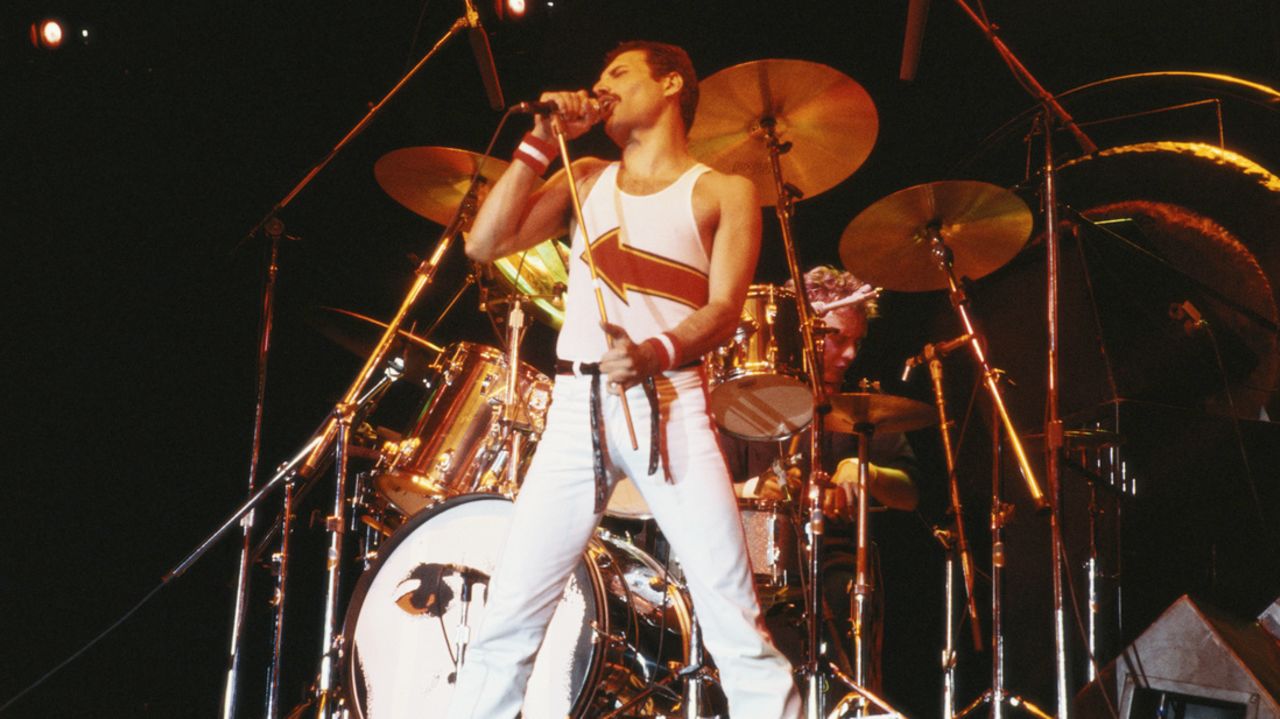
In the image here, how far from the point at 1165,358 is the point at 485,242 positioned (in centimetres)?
390

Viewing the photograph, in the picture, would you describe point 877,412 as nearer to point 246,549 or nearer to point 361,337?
point 361,337

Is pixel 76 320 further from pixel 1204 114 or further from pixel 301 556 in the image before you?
pixel 1204 114

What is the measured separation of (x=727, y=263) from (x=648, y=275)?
23cm

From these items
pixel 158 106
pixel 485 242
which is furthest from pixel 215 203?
pixel 485 242

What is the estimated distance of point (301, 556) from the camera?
623 cm

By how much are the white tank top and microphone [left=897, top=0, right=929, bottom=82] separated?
1357mm

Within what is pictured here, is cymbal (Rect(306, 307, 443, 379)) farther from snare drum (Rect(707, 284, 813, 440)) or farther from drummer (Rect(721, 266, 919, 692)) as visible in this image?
drummer (Rect(721, 266, 919, 692))

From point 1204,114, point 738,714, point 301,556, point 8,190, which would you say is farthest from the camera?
point 301,556

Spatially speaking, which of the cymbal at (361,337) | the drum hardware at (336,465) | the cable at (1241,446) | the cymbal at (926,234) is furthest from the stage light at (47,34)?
the cable at (1241,446)

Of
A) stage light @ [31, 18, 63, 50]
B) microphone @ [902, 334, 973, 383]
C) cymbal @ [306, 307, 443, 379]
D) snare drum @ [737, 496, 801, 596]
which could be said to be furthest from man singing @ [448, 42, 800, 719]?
stage light @ [31, 18, 63, 50]

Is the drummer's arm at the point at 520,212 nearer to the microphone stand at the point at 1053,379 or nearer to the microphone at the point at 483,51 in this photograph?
the microphone at the point at 483,51

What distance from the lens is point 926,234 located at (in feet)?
15.3

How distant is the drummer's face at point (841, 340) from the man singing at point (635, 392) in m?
2.79

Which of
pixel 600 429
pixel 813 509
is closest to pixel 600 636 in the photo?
pixel 813 509
